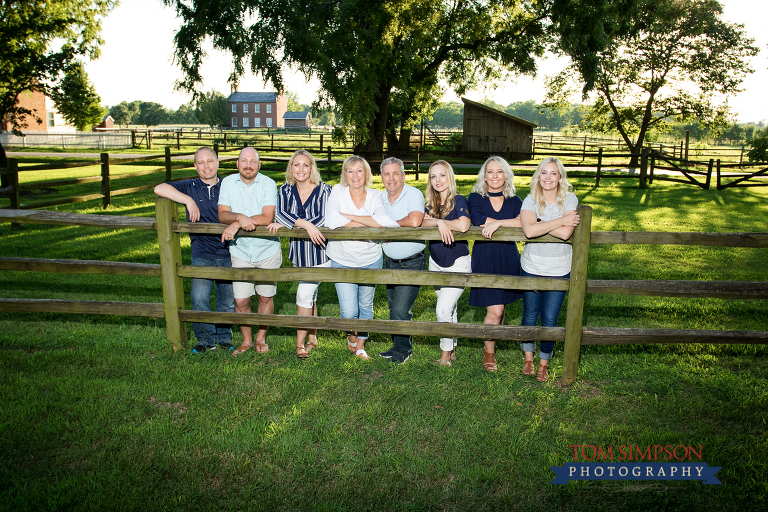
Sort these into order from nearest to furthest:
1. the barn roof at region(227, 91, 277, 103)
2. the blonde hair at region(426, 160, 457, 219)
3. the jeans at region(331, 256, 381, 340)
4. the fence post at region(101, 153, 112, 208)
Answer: the blonde hair at region(426, 160, 457, 219)
the jeans at region(331, 256, 381, 340)
the fence post at region(101, 153, 112, 208)
the barn roof at region(227, 91, 277, 103)

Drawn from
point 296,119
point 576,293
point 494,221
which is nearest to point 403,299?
point 494,221

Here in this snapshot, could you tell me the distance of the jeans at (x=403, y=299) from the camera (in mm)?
4449

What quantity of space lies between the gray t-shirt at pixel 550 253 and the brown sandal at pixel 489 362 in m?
0.84

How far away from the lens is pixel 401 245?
4359 mm

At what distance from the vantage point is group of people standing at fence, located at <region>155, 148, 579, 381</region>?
4152 mm

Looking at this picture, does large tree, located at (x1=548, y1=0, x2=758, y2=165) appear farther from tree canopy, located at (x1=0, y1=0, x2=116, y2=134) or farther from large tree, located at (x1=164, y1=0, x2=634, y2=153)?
tree canopy, located at (x1=0, y1=0, x2=116, y2=134)

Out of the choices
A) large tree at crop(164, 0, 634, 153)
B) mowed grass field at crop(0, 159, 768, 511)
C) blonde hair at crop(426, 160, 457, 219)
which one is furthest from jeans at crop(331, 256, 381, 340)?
large tree at crop(164, 0, 634, 153)

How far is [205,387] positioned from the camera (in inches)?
160

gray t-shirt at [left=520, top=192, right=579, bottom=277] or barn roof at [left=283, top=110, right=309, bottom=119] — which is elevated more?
barn roof at [left=283, top=110, right=309, bottom=119]

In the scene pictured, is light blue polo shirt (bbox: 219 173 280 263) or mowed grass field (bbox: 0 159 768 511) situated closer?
mowed grass field (bbox: 0 159 768 511)

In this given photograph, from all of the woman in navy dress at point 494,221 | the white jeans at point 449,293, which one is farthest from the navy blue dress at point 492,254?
the white jeans at point 449,293

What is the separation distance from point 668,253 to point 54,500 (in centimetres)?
901

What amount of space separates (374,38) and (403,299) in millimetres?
15409

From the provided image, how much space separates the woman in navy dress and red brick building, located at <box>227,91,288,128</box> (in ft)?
346
